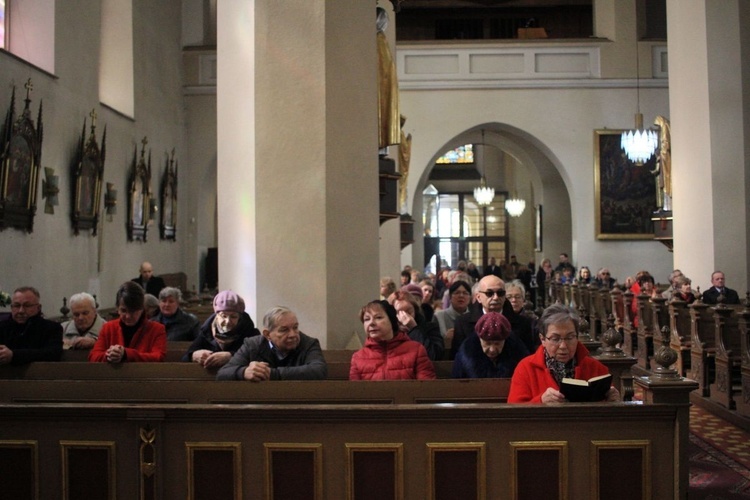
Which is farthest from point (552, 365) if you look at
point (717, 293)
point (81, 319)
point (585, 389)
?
point (717, 293)

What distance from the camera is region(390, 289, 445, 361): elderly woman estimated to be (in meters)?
5.69

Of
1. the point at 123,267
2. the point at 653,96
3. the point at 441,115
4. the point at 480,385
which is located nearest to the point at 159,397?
the point at 480,385

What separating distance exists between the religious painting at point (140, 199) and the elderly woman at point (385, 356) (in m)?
10.9

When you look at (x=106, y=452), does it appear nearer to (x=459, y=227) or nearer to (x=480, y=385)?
(x=480, y=385)

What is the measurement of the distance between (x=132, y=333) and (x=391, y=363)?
181 cm

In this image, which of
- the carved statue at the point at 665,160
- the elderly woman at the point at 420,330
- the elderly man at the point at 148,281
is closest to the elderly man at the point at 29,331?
the elderly woman at the point at 420,330

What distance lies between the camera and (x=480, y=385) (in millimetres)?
4250

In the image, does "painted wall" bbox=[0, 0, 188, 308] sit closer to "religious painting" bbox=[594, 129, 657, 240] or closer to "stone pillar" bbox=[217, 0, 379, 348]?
"stone pillar" bbox=[217, 0, 379, 348]

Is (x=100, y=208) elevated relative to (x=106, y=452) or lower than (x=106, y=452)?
elevated

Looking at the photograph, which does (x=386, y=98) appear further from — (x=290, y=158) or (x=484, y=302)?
(x=484, y=302)

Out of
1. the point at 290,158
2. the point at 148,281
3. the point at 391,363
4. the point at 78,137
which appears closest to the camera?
the point at 391,363

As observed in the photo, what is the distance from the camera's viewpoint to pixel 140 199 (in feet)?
49.9

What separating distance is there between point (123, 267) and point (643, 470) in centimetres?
1222

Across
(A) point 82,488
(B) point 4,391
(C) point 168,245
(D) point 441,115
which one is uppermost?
(D) point 441,115
